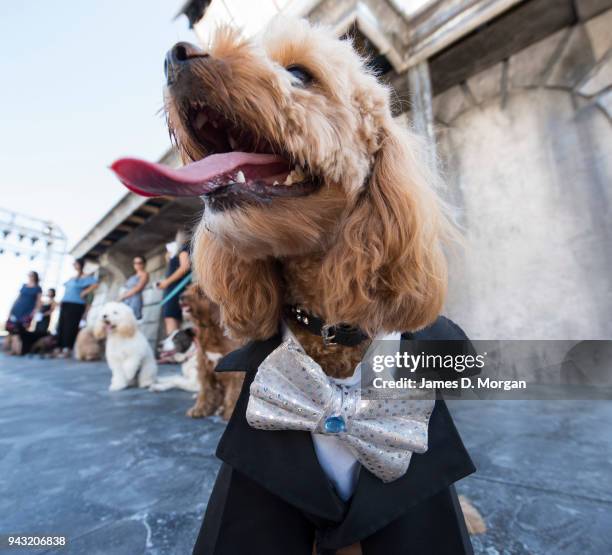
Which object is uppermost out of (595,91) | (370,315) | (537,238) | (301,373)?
(595,91)

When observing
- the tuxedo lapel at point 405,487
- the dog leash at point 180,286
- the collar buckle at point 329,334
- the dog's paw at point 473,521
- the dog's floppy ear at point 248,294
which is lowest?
the dog's paw at point 473,521

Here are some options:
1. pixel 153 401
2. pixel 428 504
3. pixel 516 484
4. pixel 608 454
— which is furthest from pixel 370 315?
pixel 153 401

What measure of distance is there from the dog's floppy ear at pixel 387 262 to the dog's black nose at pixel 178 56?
0.43 meters

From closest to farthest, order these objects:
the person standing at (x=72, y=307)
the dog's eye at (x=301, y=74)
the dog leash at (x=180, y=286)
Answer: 1. the dog's eye at (x=301, y=74)
2. the dog leash at (x=180, y=286)
3. the person standing at (x=72, y=307)

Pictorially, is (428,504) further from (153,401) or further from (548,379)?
(548,379)

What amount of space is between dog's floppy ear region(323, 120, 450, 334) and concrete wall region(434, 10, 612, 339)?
6.27 ft

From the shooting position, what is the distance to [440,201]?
97 centimetres

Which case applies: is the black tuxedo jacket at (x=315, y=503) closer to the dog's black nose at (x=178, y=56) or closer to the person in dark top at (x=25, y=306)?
the dog's black nose at (x=178, y=56)

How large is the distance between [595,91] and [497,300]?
5.76 ft

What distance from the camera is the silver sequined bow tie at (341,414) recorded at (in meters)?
0.64

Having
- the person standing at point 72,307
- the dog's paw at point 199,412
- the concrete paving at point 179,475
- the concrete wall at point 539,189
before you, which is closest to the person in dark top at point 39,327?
the person standing at point 72,307

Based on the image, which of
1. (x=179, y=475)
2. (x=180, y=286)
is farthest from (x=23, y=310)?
(x=179, y=475)

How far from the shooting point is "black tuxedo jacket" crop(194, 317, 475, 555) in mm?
610

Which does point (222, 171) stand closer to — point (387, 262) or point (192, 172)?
point (192, 172)
